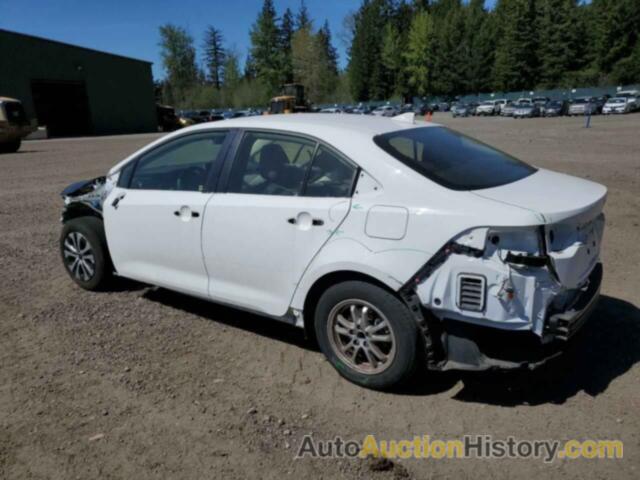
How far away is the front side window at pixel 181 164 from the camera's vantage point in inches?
158

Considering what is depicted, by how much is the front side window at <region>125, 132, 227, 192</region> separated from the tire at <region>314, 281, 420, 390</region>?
1.45m

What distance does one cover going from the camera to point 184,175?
422cm

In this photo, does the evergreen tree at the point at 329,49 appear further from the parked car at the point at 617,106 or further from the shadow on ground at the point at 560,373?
the shadow on ground at the point at 560,373

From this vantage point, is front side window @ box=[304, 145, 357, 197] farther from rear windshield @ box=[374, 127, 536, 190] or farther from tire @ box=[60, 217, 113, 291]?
tire @ box=[60, 217, 113, 291]

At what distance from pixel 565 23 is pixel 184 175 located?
85.3m

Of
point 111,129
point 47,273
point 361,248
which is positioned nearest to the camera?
point 361,248

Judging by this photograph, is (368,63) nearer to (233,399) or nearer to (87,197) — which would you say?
(87,197)

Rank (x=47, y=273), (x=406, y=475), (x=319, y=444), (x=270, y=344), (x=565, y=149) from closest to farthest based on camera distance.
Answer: (x=406, y=475), (x=319, y=444), (x=270, y=344), (x=47, y=273), (x=565, y=149)

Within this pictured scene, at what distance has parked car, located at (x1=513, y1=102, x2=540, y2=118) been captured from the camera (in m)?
48.3

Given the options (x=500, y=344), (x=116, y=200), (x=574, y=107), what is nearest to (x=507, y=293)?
(x=500, y=344)

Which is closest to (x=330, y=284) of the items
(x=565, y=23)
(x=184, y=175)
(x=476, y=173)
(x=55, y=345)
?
(x=476, y=173)

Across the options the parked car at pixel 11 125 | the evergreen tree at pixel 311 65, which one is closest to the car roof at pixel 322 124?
the parked car at pixel 11 125

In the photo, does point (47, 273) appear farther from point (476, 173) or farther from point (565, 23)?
point (565, 23)

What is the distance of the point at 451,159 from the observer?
11.5ft
